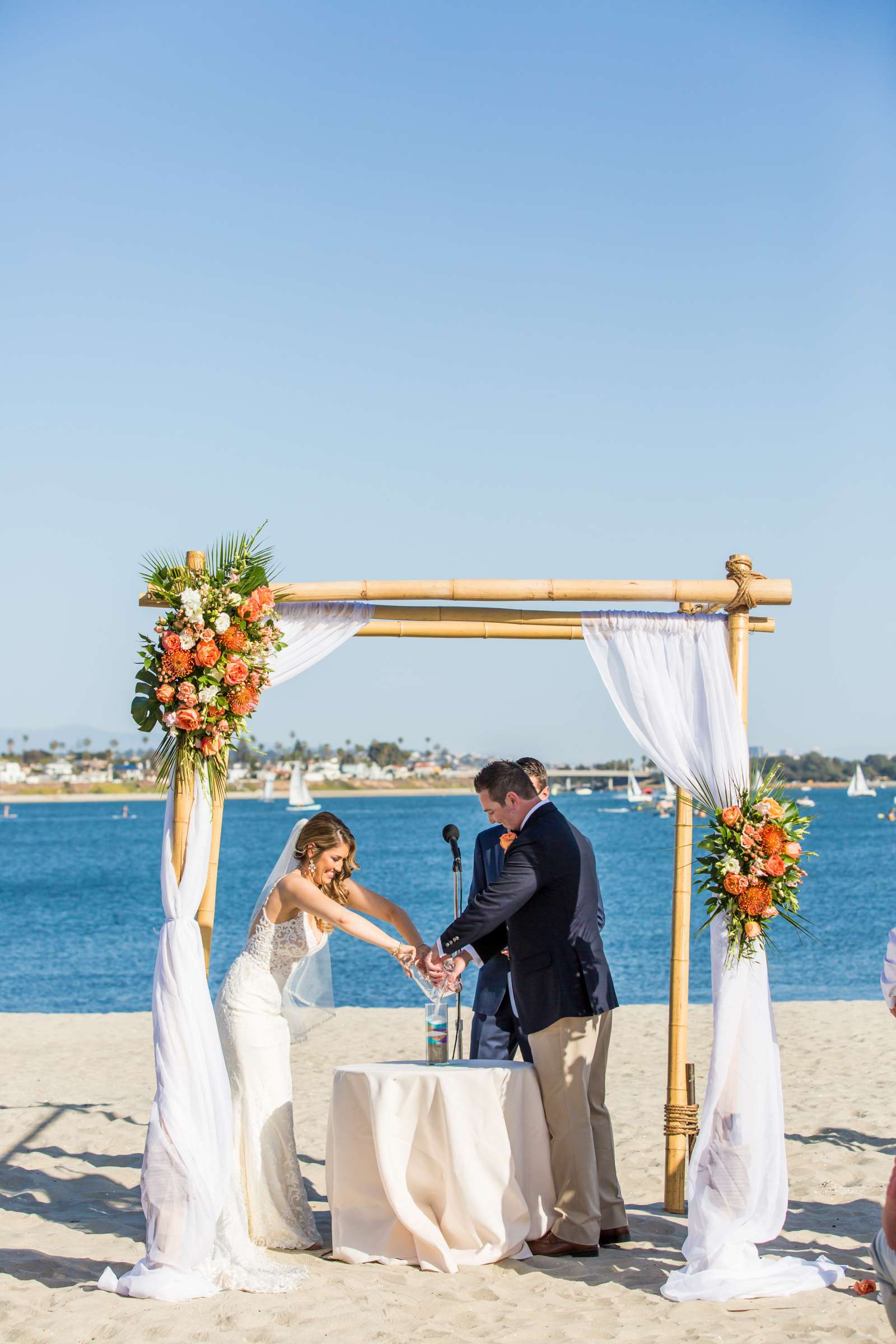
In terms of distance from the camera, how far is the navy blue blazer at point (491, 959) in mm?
6848

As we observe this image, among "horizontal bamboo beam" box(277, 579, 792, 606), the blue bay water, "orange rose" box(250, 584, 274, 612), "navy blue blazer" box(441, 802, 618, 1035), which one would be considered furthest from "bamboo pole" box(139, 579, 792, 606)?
the blue bay water

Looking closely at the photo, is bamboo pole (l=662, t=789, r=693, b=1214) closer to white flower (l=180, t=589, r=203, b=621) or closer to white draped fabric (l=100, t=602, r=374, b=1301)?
white draped fabric (l=100, t=602, r=374, b=1301)

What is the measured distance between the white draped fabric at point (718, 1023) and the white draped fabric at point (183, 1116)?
182 cm

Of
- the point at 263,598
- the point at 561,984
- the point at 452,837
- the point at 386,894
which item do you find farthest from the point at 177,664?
the point at 386,894

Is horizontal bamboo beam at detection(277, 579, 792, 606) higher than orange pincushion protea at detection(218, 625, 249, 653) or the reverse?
higher

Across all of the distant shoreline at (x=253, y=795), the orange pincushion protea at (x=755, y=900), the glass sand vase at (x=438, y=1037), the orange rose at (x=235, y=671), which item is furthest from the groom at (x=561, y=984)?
the distant shoreline at (x=253, y=795)

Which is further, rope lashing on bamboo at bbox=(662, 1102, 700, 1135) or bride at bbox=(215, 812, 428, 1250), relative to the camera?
rope lashing on bamboo at bbox=(662, 1102, 700, 1135)

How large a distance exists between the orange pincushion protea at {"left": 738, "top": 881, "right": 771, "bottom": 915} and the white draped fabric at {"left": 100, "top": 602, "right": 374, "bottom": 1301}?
2259 mm

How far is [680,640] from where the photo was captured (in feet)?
19.3

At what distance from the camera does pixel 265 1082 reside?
528 cm

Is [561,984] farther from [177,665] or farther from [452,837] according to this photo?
[177,665]

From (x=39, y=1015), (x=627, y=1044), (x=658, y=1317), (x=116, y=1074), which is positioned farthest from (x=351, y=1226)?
(x=39, y=1015)

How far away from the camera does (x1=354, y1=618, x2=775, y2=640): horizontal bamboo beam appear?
610 centimetres

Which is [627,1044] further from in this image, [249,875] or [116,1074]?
[249,875]
